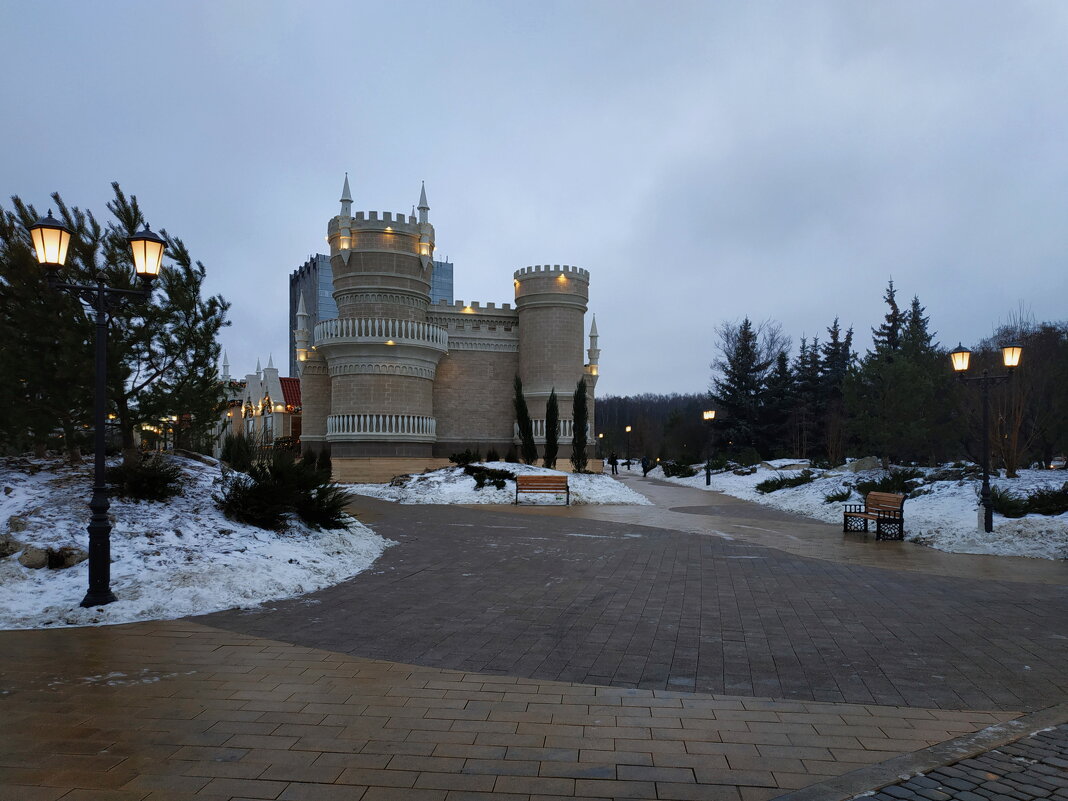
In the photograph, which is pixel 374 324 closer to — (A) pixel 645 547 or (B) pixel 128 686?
(A) pixel 645 547

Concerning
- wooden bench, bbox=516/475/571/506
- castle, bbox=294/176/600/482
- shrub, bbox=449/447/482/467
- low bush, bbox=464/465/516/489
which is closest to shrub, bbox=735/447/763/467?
castle, bbox=294/176/600/482

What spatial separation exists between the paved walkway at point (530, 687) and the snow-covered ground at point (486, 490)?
1160 cm

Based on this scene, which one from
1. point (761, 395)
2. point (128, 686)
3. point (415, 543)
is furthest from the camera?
point (761, 395)

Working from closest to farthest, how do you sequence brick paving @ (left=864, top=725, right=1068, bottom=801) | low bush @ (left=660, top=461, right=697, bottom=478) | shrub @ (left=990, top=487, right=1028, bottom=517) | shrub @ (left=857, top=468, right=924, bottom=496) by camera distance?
brick paving @ (left=864, top=725, right=1068, bottom=801) → shrub @ (left=990, top=487, right=1028, bottom=517) → shrub @ (left=857, top=468, right=924, bottom=496) → low bush @ (left=660, top=461, right=697, bottom=478)

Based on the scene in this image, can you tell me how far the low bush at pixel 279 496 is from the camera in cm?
986

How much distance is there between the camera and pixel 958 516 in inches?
530

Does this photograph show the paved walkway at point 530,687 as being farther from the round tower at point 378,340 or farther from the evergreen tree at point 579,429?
the round tower at point 378,340

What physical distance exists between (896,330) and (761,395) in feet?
44.3

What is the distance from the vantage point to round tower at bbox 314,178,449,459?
1089 inches

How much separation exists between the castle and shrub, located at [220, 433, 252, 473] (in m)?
13.4

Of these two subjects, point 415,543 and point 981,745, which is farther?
point 415,543

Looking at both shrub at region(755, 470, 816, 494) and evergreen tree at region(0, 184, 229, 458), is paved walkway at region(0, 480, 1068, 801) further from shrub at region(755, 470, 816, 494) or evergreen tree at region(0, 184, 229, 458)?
shrub at region(755, 470, 816, 494)

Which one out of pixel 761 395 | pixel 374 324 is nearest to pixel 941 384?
pixel 761 395

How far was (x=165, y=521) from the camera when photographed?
8.96 meters
